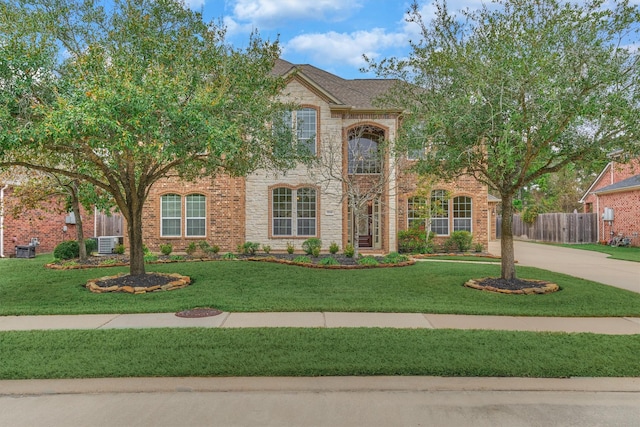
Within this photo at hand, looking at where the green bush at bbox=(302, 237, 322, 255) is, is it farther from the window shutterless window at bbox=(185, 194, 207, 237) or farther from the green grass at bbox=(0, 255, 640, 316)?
the window shutterless window at bbox=(185, 194, 207, 237)

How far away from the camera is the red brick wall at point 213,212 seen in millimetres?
16953

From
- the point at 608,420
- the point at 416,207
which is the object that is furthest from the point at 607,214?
the point at 608,420

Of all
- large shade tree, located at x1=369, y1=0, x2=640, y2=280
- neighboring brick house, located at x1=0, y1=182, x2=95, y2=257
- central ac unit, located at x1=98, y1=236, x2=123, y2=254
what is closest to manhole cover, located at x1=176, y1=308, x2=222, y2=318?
large shade tree, located at x1=369, y1=0, x2=640, y2=280

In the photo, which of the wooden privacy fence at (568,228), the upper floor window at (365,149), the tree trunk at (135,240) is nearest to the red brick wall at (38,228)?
the tree trunk at (135,240)

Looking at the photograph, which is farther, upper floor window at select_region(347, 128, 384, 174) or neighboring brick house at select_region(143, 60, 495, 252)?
upper floor window at select_region(347, 128, 384, 174)

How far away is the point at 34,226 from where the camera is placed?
1828 cm

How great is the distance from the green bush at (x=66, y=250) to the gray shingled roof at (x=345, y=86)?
10.4 metres

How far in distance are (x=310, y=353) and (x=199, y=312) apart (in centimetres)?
304

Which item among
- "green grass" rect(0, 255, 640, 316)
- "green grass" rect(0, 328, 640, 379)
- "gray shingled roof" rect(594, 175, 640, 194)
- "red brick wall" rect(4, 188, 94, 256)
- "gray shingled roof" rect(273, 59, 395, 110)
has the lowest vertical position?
"green grass" rect(0, 328, 640, 379)

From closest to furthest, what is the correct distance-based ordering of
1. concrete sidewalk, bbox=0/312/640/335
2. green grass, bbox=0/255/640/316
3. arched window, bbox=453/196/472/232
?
concrete sidewalk, bbox=0/312/640/335
green grass, bbox=0/255/640/316
arched window, bbox=453/196/472/232

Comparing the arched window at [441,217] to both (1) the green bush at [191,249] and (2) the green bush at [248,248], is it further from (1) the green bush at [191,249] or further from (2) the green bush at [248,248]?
(1) the green bush at [191,249]

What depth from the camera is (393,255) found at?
14.1m

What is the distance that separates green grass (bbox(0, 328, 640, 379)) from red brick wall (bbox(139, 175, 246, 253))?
1096 centimetres

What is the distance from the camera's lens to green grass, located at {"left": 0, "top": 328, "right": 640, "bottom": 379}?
457cm
